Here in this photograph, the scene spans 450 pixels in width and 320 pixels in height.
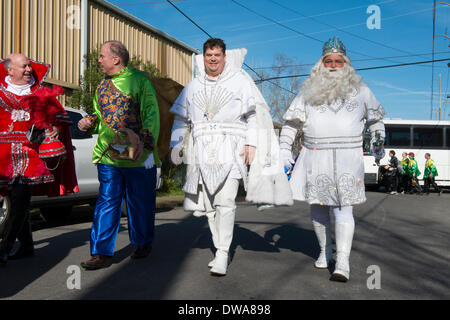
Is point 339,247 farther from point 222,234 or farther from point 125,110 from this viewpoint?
point 125,110

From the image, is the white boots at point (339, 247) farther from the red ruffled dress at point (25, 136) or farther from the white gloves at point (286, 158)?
the red ruffled dress at point (25, 136)

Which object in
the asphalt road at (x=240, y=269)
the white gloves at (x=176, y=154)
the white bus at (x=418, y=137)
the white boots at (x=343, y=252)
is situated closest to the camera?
the asphalt road at (x=240, y=269)

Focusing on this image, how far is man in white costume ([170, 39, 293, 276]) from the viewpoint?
407 centimetres

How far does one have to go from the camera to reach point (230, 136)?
4.09m

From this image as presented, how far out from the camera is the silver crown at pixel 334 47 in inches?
162

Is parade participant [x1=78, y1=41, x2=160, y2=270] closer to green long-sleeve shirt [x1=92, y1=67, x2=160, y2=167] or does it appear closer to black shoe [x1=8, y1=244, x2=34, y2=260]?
green long-sleeve shirt [x1=92, y1=67, x2=160, y2=167]

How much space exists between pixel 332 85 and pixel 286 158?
732mm

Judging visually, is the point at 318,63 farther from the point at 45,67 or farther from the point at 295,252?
the point at 45,67

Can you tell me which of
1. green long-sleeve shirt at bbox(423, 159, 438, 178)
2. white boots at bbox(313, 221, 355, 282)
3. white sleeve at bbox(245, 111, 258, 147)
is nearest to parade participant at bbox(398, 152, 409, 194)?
green long-sleeve shirt at bbox(423, 159, 438, 178)

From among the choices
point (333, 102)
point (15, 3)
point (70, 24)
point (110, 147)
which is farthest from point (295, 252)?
point (70, 24)

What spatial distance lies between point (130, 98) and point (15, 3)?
918 centimetres

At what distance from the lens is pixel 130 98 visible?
14.2 feet

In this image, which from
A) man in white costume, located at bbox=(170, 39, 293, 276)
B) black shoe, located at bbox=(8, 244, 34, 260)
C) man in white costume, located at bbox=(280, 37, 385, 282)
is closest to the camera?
man in white costume, located at bbox=(280, 37, 385, 282)

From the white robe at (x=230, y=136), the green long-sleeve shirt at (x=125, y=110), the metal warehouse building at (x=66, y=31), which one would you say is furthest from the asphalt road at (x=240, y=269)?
the metal warehouse building at (x=66, y=31)
